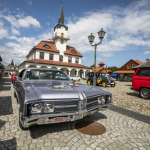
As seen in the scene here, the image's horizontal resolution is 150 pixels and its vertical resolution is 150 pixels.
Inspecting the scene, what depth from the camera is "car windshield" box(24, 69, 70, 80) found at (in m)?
3.34

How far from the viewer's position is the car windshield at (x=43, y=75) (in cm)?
334

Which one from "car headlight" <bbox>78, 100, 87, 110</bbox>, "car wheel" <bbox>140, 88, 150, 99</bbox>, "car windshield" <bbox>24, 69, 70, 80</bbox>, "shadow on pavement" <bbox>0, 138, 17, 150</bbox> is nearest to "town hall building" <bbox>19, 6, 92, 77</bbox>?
"car wheel" <bbox>140, 88, 150, 99</bbox>

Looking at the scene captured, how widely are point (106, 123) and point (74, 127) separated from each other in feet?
3.27

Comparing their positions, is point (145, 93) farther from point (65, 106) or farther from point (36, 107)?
point (36, 107)

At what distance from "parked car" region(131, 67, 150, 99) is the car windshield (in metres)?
5.12

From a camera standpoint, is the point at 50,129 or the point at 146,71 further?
the point at 146,71

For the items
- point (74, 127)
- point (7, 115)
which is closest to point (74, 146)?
point (74, 127)

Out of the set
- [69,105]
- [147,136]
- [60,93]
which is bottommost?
[147,136]

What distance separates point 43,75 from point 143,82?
591cm

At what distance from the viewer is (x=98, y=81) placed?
12.6 metres

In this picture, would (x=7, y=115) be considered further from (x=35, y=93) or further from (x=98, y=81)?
(x=98, y=81)

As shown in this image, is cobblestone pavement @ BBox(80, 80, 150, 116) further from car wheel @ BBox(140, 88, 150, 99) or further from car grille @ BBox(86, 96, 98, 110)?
car grille @ BBox(86, 96, 98, 110)

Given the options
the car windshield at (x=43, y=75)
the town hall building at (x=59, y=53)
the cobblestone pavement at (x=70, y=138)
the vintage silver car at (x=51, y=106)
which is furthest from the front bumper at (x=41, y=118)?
the town hall building at (x=59, y=53)

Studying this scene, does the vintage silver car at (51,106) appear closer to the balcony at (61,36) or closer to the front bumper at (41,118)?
the front bumper at (41,118)
